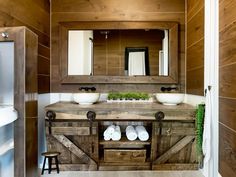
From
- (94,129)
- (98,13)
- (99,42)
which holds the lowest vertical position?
(94,129)

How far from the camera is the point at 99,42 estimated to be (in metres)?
3.40

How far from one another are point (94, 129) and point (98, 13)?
171 cm

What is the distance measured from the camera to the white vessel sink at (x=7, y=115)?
65.1 inches

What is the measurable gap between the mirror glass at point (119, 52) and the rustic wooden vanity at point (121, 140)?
2.43 feet

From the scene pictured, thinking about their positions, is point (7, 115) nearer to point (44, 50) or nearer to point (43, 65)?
point (43, 65)

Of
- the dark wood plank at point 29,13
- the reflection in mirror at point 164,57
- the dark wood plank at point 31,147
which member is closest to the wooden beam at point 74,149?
the dark wood plank at point 31,147

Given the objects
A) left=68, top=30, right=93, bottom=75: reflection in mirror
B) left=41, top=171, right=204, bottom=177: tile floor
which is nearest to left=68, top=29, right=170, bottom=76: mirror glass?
left=68, top=30, right=93, bottom=75: reflection in mirror

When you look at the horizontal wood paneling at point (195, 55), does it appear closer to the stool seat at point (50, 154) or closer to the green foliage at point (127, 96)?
the green foliage at point (127, 96)

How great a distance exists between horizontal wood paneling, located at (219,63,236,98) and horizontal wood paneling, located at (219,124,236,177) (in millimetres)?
320

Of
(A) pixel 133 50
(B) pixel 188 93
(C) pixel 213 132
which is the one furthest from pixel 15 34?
(B) pixel 188 93

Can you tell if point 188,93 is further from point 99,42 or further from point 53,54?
point 53,54

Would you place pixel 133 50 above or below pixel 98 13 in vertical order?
below

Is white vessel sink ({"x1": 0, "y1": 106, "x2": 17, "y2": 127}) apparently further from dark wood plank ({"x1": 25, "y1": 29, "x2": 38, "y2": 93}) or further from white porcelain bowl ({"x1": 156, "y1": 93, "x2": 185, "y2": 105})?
white porcelain bowl ({"x1": 156, "y1": 93, "x2": 185, "y2": 105})

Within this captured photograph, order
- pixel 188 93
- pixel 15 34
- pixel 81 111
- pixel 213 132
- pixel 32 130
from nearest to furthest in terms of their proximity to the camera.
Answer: pixel 15 34 < pixel 32 130 < pixel 213 132 < pixel 81 111 < pixel 188 93
